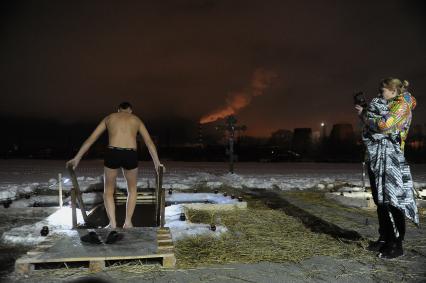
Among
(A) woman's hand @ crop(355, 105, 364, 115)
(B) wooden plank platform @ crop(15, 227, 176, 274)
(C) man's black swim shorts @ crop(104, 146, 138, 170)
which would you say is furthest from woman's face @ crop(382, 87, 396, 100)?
(C) man's black swim shorts @ crop(104, 146, 138, 170)

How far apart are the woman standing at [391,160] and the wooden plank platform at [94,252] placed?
3.09 metres

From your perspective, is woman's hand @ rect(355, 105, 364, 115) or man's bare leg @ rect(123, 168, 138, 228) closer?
woman's hand @ rect(355, 105, 364, 115)

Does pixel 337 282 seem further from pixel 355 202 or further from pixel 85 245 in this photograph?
pixel 355 202

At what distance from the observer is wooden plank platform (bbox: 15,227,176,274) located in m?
4.11

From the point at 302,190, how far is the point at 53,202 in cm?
899

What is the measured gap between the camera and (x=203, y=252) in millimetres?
5098

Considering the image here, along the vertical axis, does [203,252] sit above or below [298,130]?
below

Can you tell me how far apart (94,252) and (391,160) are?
13.9 ft

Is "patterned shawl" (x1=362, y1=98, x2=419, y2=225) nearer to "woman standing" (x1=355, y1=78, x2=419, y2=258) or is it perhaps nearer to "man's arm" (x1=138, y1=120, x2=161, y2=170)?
"woman standing" (x1=355, y1=78, x2=419, y2=258)

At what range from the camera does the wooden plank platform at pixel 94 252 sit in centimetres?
411

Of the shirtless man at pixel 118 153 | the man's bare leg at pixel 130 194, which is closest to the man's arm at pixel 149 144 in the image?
the shirtless man at pixel 118 153

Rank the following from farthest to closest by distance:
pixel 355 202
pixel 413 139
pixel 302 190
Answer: pixel 413 139, pixel 302 190, pixel 355 202

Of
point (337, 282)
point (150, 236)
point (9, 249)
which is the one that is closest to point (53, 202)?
point (9, 249)

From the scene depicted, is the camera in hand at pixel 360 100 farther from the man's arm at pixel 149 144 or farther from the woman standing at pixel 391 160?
the man's arm at pixel 149 144
